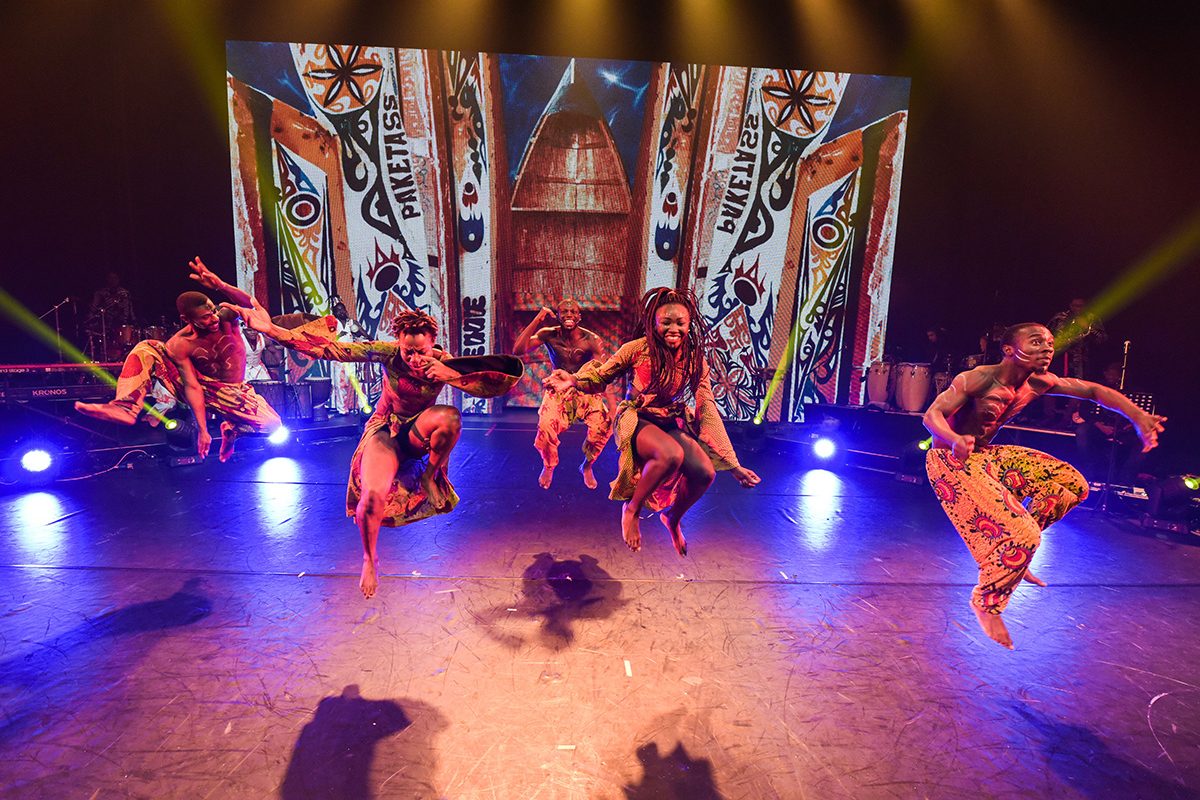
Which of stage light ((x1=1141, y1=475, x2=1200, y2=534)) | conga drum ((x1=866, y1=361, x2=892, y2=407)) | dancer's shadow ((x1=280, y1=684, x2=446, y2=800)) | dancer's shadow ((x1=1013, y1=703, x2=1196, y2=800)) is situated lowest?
dancer's shadow ((x1=280, y1=684, x2=446, y2=800))

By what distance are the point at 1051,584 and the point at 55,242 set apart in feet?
40.5

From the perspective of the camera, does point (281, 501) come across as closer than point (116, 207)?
Yes

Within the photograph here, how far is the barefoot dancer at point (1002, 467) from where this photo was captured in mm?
2648

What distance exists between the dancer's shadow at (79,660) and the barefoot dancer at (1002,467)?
13.5 feet

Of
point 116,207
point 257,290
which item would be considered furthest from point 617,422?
point 116,207

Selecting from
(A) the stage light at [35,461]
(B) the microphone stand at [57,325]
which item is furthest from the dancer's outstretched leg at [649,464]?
(B) the microphone stand at [57,325]

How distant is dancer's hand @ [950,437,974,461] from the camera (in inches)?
110

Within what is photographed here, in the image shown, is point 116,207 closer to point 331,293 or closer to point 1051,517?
point 331,293

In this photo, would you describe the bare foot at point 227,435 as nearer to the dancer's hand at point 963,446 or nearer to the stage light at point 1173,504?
the dancer's hand at point 963,446

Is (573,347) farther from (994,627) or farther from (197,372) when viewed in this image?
(994,627)

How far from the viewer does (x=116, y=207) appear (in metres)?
8.35

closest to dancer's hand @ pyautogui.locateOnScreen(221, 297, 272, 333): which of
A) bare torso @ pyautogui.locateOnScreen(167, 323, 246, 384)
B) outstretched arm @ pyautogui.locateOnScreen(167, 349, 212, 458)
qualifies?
bare torso @ pyautogui.locateOnScreen(167, 323, 246, 384)

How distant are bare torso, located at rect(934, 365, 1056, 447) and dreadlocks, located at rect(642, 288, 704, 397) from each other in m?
1.36

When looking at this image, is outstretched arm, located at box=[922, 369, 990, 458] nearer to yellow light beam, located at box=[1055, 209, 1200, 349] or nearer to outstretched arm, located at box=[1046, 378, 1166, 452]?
outstretched arm, located at box=[1046, 378, 1166, 452]
